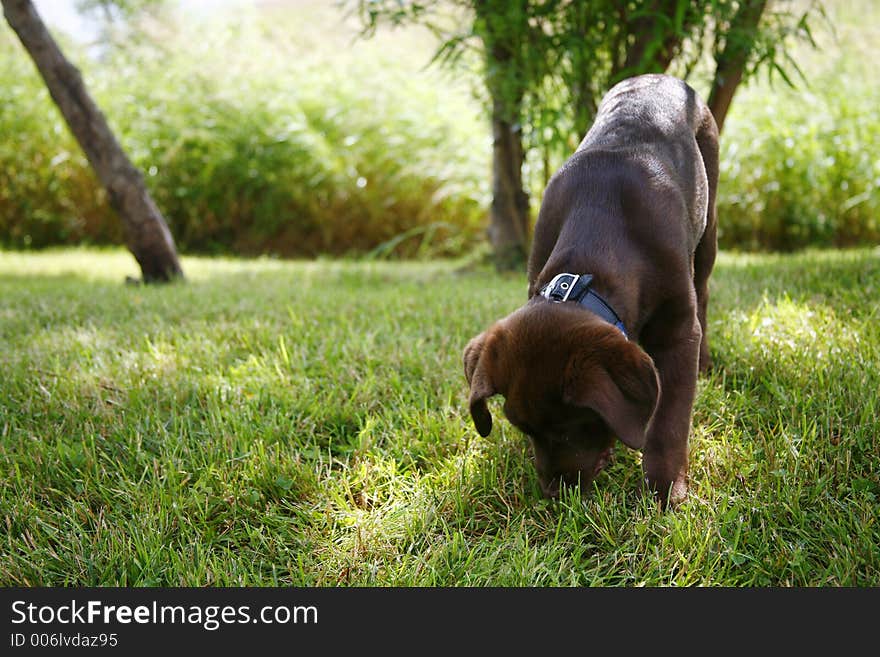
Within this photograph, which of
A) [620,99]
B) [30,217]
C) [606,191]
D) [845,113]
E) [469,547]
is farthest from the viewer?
[30,217]

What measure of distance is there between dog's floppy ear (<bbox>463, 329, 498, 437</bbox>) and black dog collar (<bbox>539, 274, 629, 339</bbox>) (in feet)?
0.71

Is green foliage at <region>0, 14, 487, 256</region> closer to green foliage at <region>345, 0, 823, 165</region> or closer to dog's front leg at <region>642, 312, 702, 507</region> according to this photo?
green foliage at <region>345, 0, 823, 165</region>

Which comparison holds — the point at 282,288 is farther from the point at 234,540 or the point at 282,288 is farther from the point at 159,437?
the point at 234,540

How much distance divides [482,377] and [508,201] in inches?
161

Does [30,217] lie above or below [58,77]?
below

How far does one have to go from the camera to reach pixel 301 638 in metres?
1.62

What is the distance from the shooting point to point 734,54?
4.28 meters

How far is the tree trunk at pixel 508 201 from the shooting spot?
18.7ft

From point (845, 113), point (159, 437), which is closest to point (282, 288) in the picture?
point (159, 437)

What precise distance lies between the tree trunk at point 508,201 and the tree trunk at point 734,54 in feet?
5.40

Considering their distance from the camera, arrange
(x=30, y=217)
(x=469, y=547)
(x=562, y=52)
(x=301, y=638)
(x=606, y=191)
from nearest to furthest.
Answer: (x=301, y=638), (x=469, y=547), (x=606, y=191), (x=562, y=52), (x=30, y=217)

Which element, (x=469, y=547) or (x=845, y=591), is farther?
(x=469, y=547)

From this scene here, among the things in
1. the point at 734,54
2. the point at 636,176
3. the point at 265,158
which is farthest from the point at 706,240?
the point at 265,158

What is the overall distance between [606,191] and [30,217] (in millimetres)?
9327
